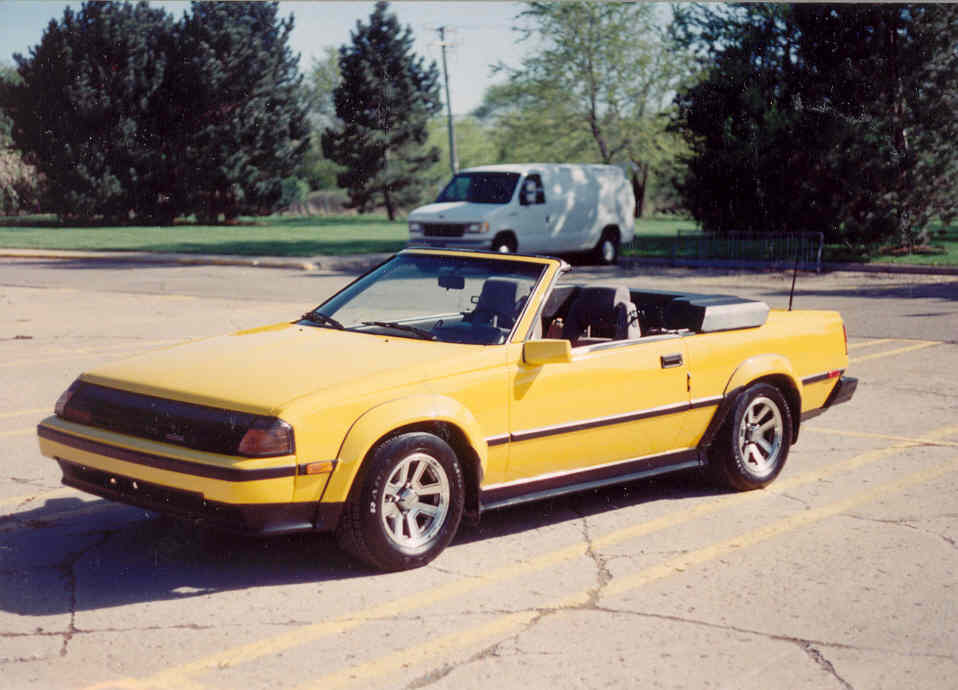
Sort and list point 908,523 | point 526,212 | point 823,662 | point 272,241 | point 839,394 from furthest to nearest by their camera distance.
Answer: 1. point 272,241
2. point 526,212
3. point 839,394
4. point 908,523
5. point 823,662

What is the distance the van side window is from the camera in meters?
25.5

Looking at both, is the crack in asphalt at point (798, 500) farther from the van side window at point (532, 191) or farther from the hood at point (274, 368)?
the van side window at point (532, 191)

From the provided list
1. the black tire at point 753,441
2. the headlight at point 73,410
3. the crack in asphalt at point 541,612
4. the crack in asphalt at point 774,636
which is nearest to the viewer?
the crack in asphalt at point 541,612

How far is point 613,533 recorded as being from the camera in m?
5.97

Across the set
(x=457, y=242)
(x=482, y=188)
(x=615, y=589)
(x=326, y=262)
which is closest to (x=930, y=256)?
(x=482, y=188)

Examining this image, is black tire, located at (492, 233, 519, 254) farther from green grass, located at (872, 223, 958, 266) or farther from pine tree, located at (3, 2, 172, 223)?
pine tree, located at (3, 2, 172, 223)

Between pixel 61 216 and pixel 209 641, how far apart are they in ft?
155

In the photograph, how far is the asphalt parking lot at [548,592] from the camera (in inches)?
165

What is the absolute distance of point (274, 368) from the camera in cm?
530

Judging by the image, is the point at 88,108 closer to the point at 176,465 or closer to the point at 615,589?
the point at 176,465

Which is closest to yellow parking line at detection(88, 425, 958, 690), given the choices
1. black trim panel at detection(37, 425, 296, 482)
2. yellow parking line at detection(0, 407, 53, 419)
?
black trim panel at detection(37, 425, 296, 482)

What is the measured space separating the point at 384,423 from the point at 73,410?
4.87 feet

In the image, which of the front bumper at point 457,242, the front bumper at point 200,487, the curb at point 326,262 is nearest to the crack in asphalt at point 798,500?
the front bumper at point 200,487

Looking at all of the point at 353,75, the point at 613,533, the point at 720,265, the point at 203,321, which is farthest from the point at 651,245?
the point at 353,75
